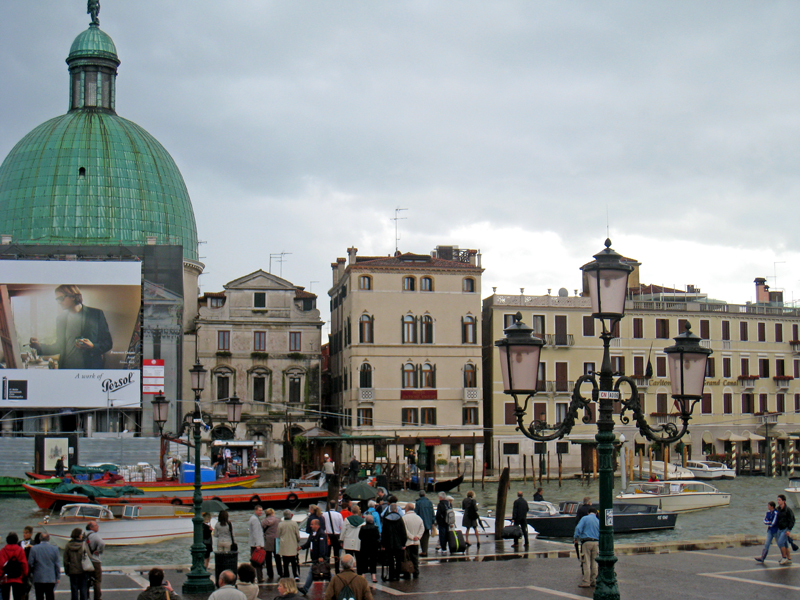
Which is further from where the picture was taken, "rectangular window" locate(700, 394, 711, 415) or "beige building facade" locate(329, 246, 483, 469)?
"rectangular window" locate(700, 394, 711, 415)

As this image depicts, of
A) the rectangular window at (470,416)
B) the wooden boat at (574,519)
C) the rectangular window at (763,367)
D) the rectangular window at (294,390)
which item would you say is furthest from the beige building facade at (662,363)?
the wooden boat at (574,519)

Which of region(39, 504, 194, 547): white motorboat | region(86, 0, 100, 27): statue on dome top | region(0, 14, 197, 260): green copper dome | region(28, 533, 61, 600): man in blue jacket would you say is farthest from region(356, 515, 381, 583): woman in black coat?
region(86, 0, 100, 27): statue on dome top

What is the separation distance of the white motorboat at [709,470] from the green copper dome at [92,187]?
35946mm

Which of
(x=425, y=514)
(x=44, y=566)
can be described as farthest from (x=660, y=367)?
(x=44, y=566)

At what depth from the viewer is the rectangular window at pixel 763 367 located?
5766 cm

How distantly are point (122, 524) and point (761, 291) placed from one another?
47.2 meters

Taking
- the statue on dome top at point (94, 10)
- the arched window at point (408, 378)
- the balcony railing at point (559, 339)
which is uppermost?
the statue on dome top at point (94, 10)

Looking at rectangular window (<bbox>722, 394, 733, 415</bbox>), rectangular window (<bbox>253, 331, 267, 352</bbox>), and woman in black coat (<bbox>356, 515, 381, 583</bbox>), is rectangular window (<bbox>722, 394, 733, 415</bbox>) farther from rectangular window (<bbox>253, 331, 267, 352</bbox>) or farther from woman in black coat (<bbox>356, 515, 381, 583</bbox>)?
woman in black coat (<bbox>356, 515, 381, 583</bbox>)

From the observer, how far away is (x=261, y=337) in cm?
5444

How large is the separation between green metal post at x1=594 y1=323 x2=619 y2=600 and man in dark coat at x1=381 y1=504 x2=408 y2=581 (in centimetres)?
681

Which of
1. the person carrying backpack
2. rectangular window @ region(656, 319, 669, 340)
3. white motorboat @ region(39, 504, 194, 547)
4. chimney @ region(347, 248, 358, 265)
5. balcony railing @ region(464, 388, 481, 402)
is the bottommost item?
white motorboat @ region(39, 504, 194, 547)

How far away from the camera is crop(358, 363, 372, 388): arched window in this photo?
5097 centimetres

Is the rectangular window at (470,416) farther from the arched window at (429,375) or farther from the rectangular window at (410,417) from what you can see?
the rectangular window at (410,417)

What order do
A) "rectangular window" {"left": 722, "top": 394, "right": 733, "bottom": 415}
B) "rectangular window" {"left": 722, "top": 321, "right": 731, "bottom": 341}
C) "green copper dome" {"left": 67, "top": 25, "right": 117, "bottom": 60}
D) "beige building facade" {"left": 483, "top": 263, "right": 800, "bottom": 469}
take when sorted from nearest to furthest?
1. "beige building facade" {"left": 483, "top": 263, "right": 800, "bottom": 469}
2. "rectangular window" {"left": 722, "top": 394, "right": 733, "bottom": 415}
3. "rectangular window" {"left": 722, "top": 321, "right": 731, "bottom": 341}
4. "green copper dome" {"left": 67, "top": 25, "right": 117, "bottom": 60}
